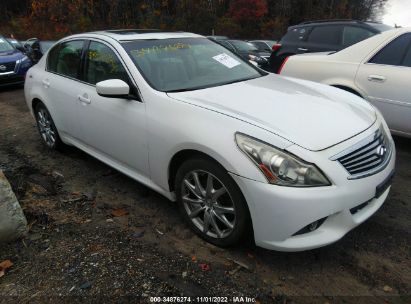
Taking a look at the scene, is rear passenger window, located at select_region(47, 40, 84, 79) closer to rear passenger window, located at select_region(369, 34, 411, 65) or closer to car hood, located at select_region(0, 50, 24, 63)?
rear passenger window, located at select_region(369, 34, 411, 65)

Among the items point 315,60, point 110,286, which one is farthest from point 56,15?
point 110,286

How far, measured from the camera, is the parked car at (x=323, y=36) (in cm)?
669

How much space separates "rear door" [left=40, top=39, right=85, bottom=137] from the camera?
4230mm

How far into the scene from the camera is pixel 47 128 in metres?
5.07

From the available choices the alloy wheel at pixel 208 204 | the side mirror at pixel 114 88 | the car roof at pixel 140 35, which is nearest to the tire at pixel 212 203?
the alloy wheel at pixel 208 204

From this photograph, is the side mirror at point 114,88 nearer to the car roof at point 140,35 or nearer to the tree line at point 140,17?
the car roof at point 140,35

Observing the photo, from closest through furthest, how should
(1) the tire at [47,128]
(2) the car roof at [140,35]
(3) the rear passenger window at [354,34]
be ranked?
1. (2) the car roof at [140,35]
2. (1) the tire at [47,128]
3. (3) the rear passenger window at [354,34]

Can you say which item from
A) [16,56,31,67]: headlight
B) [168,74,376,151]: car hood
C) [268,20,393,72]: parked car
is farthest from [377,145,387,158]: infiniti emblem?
[16,56,31,67]: headlight

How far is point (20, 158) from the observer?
497 cm

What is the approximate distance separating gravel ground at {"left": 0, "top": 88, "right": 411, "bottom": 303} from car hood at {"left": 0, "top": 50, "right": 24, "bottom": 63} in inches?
286

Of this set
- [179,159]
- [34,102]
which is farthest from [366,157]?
[34,102]

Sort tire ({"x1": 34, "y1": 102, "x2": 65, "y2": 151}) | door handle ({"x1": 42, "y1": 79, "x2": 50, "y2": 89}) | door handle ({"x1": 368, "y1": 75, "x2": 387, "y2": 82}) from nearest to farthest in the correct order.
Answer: door handle ({"x1": 368, "y1": 75, "x2": 387, "y2": 82})
door handle ({"x1": 42, "y1": 79, "x2": 50, "y2": 89})
tire ({"x1": 34, "y1": 102, "x2": 65, "y2": 151})

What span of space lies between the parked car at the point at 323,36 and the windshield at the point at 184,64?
338 cm

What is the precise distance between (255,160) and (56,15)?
99.7 feet
